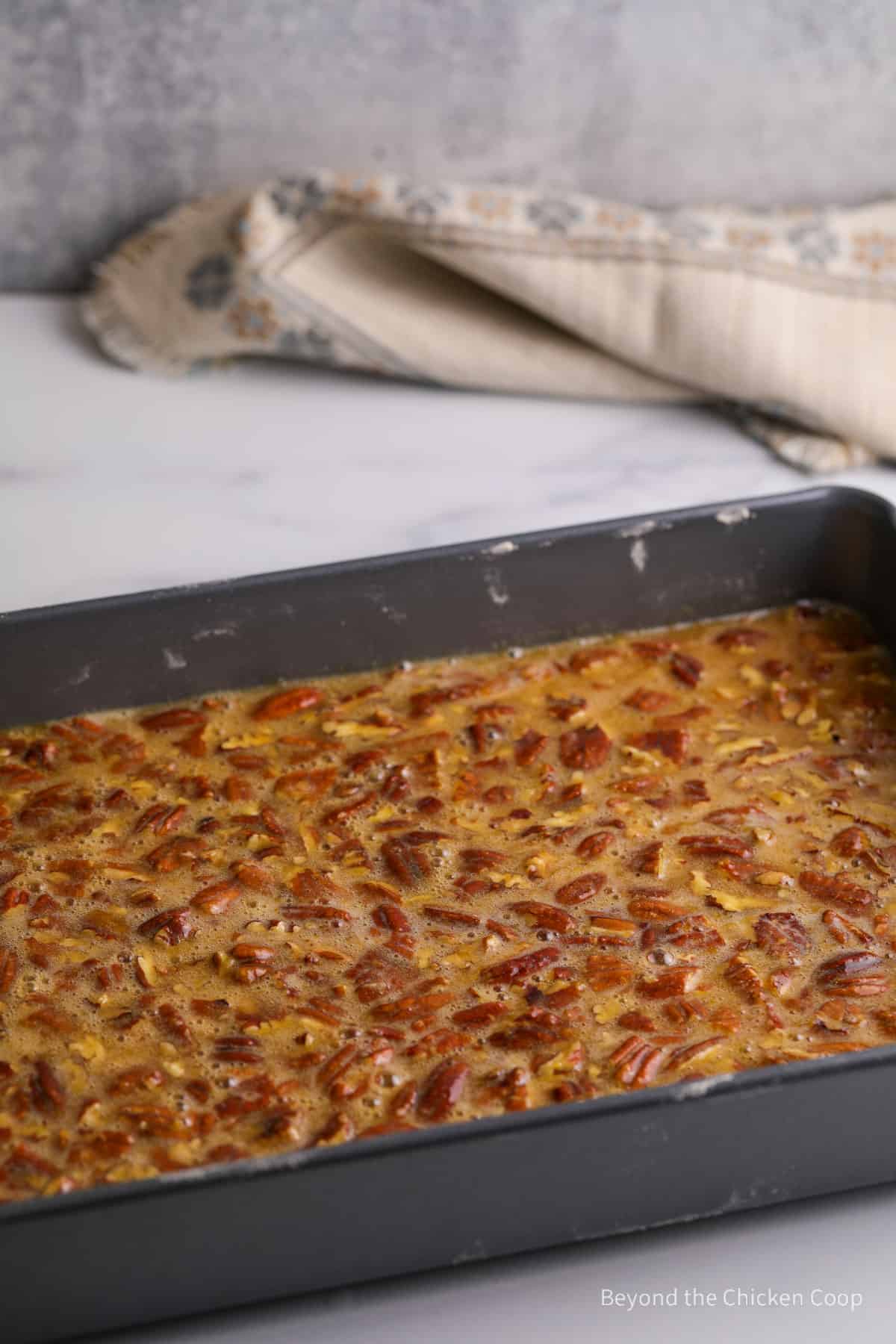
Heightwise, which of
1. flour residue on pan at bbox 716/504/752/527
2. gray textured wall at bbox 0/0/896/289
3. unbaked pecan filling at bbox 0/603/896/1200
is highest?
gray textured wall at bbox 0/0/896/289

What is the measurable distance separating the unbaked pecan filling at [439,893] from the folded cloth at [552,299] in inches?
13.8

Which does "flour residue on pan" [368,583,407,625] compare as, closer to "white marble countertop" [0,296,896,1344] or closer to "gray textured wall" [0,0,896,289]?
"white marble countertop" [0,296,896,1344]

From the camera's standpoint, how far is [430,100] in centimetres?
188

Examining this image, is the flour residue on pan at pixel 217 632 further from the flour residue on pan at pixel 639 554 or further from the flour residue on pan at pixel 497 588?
the flour residue on pan at pixel 639 554

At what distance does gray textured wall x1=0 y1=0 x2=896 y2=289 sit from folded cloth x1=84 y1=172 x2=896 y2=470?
0.39 ft

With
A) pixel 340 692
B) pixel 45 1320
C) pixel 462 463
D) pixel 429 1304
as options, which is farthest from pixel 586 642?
pixel 45 1320

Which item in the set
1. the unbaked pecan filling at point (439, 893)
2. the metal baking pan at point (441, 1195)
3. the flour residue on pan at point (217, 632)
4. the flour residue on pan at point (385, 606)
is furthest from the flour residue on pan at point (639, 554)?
the metal baking pan at point (441, 1195)

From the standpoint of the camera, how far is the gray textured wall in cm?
182

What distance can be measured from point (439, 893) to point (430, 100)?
3.47ft

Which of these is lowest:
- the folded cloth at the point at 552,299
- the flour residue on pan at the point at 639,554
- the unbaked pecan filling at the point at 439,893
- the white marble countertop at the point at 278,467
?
the unbaked pecan filling at the point at 439,893

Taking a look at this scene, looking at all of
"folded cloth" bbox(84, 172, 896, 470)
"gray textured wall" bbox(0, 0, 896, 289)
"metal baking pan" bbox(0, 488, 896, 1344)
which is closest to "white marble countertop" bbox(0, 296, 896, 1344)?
"folded cloth" bbox(84, 172, 896, 470)

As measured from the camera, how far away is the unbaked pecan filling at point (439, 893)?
1055 millimetres

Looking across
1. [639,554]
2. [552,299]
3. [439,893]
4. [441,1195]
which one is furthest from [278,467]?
[441,1195]

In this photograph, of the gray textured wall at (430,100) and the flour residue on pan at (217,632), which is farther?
the gray textured wall at (430,100)
